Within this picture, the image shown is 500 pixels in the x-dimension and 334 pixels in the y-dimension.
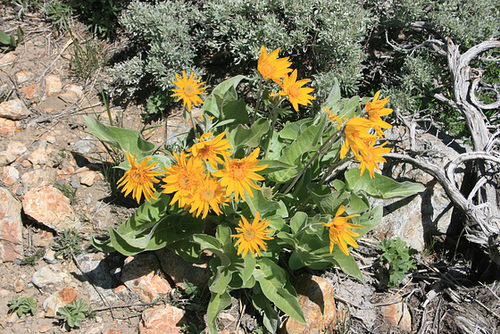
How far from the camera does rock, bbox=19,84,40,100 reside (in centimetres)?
399

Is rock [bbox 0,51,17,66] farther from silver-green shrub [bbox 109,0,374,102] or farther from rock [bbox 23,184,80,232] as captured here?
rock [bbox 23,184,80,232]

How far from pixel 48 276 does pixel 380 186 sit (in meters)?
2.58

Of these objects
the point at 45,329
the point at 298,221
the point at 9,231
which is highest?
the point at 298,221

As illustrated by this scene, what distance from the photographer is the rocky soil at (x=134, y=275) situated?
2873mm

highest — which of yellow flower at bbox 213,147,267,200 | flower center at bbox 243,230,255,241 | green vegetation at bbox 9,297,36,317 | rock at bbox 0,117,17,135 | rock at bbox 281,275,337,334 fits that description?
yellow flower at bbox 213,147,267,200

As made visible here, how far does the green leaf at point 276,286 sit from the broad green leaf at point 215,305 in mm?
255

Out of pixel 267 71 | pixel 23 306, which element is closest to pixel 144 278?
pixel 23 306

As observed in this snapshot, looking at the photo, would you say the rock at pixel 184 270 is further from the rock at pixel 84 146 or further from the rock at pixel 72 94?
the rock at pixel 72 94

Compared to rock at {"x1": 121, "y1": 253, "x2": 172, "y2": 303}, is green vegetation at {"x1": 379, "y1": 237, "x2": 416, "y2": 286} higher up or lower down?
higher up

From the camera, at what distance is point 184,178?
2.20 meters

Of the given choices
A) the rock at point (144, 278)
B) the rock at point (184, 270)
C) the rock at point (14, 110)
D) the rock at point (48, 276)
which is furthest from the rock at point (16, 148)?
the rock at point (184, 270)

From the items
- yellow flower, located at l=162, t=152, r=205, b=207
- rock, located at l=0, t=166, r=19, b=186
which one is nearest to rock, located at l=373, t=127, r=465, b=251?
yellow flower, located at l=162, t=152, r=205, b=207

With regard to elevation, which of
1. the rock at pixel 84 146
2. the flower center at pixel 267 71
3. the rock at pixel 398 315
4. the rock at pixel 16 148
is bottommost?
the rock at pixel 398 315

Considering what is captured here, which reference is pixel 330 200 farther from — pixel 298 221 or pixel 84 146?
pixel 84 146
